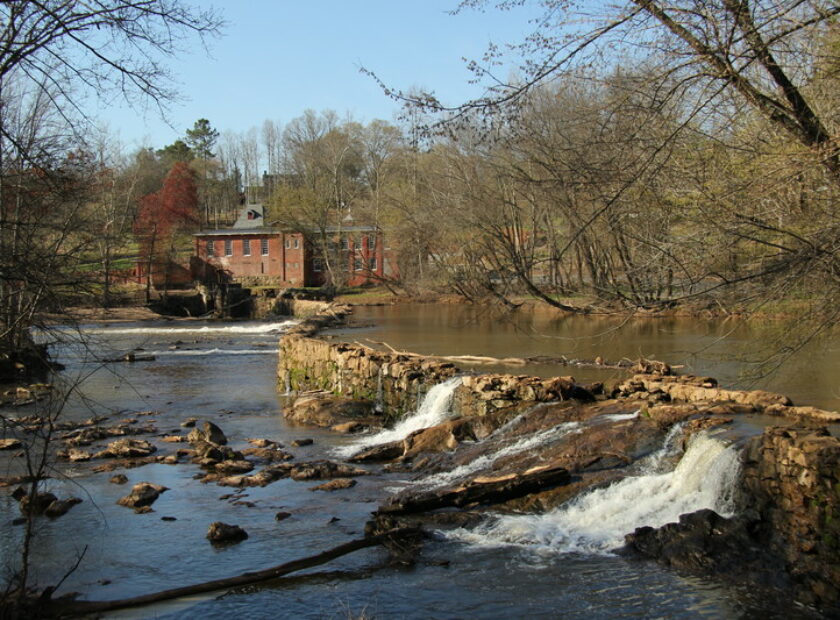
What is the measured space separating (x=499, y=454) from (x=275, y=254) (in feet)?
147

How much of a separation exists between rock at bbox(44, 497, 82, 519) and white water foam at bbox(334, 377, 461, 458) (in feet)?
14.1

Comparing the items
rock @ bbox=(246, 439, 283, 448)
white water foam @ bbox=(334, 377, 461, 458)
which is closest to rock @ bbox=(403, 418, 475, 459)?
white water foam @ bbox=(334, 377, 461, 458)

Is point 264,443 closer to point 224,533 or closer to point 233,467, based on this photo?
point 233,467

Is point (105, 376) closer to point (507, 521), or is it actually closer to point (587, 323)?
point (587, 323)

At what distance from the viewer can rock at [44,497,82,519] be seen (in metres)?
9.32

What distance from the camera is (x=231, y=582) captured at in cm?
721

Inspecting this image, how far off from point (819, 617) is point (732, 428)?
10.2 ft

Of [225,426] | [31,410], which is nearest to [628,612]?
[225,426]

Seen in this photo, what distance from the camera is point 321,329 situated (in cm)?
2930

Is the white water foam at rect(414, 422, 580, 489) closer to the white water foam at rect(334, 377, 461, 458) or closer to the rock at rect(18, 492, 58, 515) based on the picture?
the white water foam at rect(334, 377, 461, 458)

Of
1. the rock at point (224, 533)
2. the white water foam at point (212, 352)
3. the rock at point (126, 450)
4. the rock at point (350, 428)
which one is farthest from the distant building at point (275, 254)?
the rock at point (224, 533)

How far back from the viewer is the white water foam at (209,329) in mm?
33719

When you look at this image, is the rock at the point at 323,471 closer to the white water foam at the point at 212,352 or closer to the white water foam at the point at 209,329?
the white water foam at the point at 212,352

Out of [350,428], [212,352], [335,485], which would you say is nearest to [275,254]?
[212,352]
